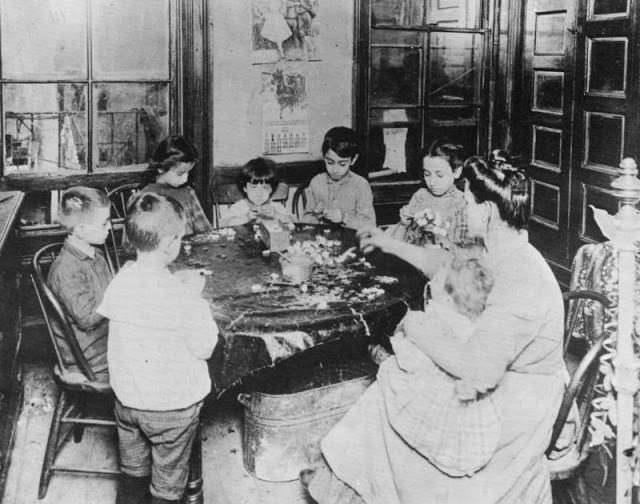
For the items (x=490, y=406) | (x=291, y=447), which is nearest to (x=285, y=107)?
(x=291, y=447)

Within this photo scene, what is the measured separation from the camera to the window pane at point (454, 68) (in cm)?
501

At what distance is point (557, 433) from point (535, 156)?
3302 mm

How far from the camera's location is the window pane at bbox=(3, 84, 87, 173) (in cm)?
389

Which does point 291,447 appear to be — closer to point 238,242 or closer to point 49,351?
point 238,242

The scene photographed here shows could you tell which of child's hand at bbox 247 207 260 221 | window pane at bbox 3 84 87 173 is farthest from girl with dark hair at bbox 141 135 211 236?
window pane at bbox 3 84 87 173

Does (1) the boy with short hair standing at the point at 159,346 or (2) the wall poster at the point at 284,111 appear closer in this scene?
(1) the boy with short hair standing at the point at 159,346

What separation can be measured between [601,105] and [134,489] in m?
3.41

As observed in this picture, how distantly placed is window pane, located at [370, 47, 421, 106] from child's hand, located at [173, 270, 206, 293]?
2.44 metres

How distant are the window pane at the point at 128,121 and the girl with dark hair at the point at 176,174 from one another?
0.98 ft

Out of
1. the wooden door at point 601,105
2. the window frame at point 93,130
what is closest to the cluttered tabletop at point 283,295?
the window frame at point 93,130

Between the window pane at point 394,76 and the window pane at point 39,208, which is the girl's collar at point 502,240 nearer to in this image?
the window pane at point 39,208

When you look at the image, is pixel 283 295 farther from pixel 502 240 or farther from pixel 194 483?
pixel 502 240

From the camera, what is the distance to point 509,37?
5.11 m

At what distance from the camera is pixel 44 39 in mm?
3879
